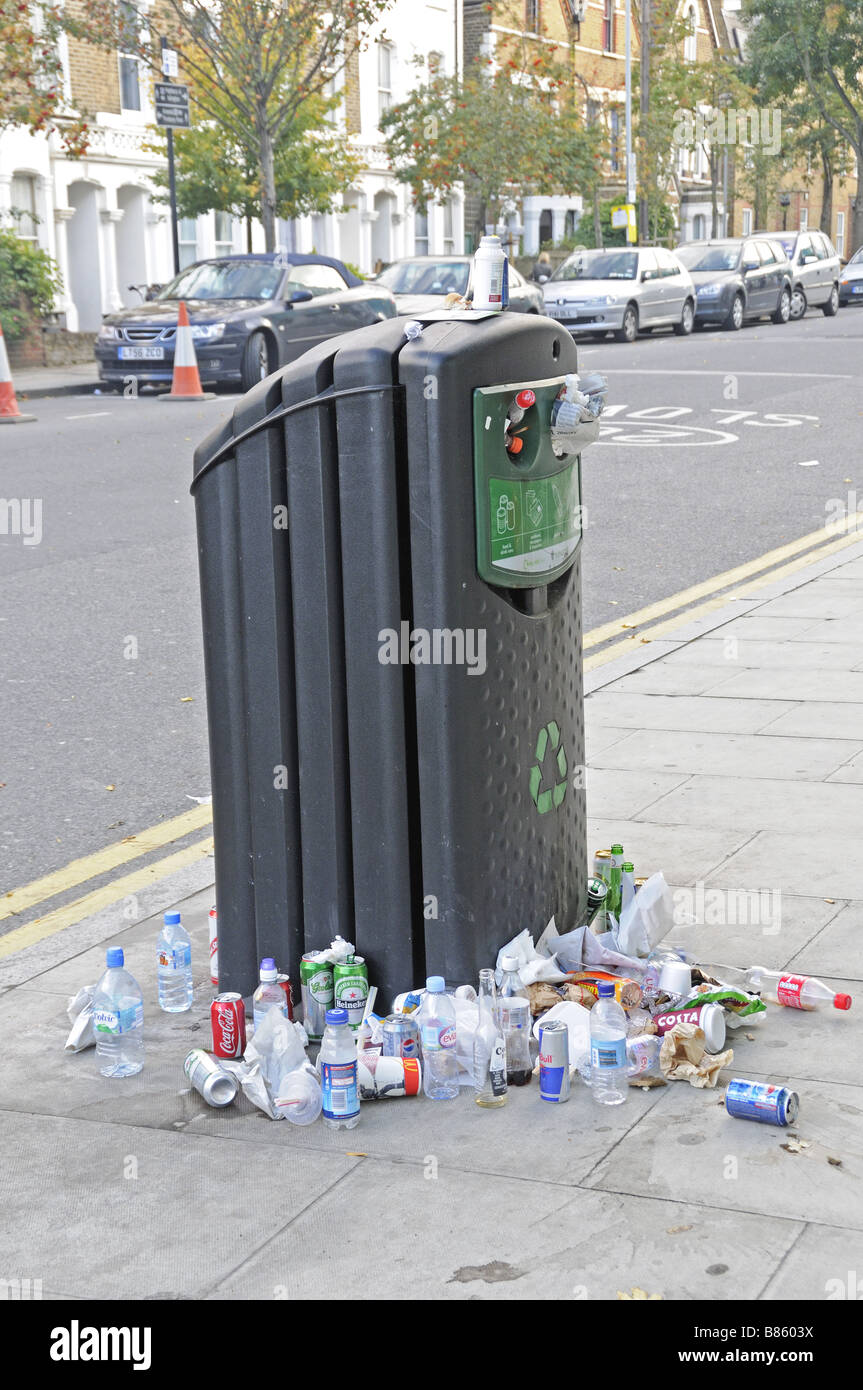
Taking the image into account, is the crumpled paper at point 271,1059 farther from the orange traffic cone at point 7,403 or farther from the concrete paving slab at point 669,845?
the orange traffic cone at point 7,403

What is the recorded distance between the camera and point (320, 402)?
349cm

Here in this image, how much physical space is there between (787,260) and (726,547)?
85.1 feet

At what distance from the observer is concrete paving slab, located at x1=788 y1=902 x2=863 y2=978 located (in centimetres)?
391

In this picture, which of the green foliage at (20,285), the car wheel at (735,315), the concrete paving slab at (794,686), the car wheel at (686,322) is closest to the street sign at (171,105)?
the green foliage at (20,285)

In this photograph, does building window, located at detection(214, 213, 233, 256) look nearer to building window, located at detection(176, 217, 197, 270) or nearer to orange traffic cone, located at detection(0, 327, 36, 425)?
building window, located at detection(176, 217, 197, 270)

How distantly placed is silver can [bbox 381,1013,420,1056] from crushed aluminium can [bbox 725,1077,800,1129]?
2.11ft

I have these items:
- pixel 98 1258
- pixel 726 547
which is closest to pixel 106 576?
pixel 726 547

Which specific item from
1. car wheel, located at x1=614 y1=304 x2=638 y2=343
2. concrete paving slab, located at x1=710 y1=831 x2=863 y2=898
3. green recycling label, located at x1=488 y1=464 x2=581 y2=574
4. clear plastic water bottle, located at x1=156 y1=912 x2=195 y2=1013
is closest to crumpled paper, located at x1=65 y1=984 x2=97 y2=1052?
clear plastic water bottle, located at x1=156 y1=912 x2=195 y2=1013

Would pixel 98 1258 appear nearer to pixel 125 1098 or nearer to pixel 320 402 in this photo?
pixel 125 1098

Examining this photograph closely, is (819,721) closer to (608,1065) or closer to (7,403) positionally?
(608,1065)

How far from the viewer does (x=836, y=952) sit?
402 cm

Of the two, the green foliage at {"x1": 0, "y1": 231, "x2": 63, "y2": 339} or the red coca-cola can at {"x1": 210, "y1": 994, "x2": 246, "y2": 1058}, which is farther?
the green foliage at {"x1": 0, "y1": 231, "x2": 63, "y2": 339}

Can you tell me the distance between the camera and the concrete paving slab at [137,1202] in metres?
2.84

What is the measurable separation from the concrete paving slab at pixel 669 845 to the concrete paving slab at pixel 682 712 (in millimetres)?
920
